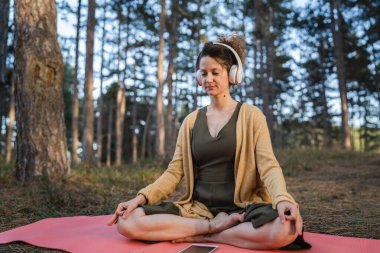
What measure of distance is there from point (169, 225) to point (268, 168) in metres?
0.81

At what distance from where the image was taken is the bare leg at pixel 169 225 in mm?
2676

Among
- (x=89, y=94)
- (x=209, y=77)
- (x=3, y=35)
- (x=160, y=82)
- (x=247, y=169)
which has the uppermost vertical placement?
(x=3, y=35)

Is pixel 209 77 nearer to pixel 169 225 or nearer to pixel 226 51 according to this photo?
pixel 226 51

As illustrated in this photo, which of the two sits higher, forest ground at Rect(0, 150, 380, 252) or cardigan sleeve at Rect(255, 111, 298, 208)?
cardigan sleeve at Rect(255, 111, 298, 208)

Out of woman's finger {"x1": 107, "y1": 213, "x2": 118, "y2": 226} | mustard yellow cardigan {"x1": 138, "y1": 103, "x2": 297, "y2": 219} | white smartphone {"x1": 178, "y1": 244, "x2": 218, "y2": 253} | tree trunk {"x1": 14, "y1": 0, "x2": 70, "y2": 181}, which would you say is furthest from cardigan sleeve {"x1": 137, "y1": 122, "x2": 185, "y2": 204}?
tree trunk {"x1": 14, "y1": 0, "x2": 70, "y2": 181}

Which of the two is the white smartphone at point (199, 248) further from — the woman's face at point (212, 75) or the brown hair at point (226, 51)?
the brown hair at point (226, 51)

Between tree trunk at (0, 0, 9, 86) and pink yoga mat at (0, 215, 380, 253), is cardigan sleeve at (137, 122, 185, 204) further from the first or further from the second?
tree trunk at (0, 0, 9, 86)

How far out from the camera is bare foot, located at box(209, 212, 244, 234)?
2.61 metres

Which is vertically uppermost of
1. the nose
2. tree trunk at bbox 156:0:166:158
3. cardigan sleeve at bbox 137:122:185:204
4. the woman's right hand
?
tree trunk at bbox 156:0:166:158

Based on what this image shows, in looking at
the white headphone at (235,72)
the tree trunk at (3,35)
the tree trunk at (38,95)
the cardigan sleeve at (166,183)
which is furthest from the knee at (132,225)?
the tree trunk at (3,35)

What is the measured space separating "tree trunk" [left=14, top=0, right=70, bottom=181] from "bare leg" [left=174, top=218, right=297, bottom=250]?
3399 mm

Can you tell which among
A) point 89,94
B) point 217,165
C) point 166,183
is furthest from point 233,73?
point 89,94

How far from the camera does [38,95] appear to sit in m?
5.46

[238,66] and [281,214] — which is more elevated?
[238,66]
